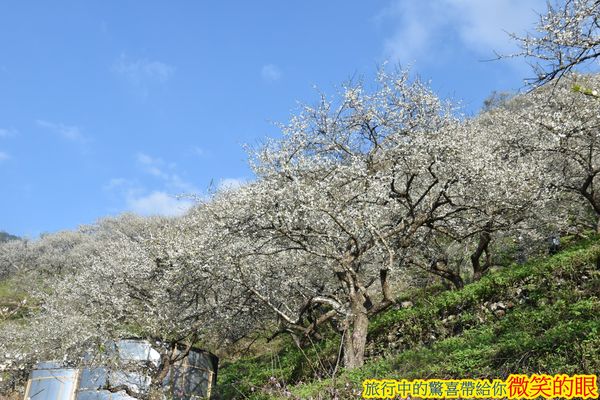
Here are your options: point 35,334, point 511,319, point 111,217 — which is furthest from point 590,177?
point 111,217

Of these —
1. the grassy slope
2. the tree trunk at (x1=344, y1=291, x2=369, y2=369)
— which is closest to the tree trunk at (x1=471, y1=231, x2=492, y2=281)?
the grassy slope

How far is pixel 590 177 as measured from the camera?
17016mm

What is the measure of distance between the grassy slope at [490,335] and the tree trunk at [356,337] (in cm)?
38

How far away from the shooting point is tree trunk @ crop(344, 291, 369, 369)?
43.0ft

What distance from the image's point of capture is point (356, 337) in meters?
13.3

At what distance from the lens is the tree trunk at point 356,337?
13.1 metres

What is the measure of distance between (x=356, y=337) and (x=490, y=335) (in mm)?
3493

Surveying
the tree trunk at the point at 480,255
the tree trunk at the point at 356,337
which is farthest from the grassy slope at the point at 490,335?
the tree trunk at the point at 480,255

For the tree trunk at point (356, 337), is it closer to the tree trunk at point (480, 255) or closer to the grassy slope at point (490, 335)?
the grassy slope at point (490, 335)

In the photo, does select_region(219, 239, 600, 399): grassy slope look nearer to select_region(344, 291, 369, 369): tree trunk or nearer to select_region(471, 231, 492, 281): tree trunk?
select_region(344, 291, 369, 369): tree trunk

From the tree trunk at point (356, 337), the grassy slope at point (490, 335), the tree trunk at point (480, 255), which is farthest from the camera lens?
the tree trunk at point (480, 255)

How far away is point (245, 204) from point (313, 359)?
6.15 meters

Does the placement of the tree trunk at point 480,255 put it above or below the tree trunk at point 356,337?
above

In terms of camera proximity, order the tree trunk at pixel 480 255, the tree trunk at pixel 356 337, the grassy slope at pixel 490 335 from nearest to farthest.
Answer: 1. the grassy slope at pixel 490 335
2. the tree trunk at pixel 356 337
3. the tree trunk at pixel 480 255
